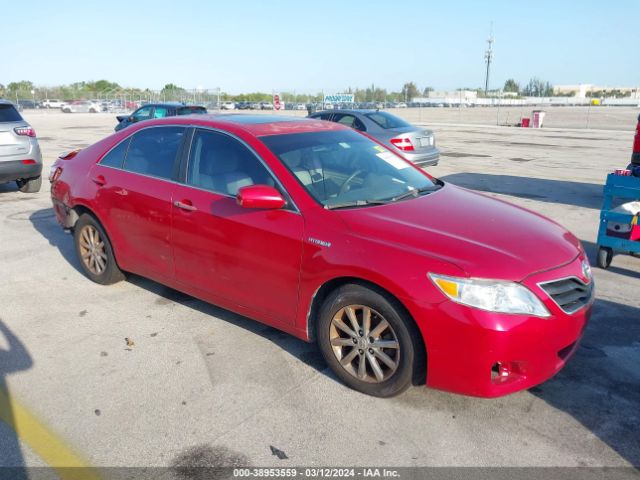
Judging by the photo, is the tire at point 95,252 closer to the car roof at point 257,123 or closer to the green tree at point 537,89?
the car roof at point 257,123

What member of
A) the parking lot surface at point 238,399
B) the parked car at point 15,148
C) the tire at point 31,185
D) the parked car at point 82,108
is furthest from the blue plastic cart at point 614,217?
the parked car at point 82,108

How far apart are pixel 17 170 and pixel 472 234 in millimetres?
8492

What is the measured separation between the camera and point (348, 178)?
4074mm

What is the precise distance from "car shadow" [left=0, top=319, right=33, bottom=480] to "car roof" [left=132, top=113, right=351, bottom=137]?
213 cm

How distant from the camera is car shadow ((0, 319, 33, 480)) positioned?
2801 millimetres

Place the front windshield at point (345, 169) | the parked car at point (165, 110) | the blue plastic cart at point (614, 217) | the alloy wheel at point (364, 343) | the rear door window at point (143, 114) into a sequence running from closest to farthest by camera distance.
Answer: the alloy wheel at point (364, 343)
the front windshield at point (345, 169)
the blue plastic cart at point (614, 217)
the parked car at point (165, 110)
the rear door window at point (143, 114)

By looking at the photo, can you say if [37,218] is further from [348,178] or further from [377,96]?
[377,96]

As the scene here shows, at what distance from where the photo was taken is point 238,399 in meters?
3.42

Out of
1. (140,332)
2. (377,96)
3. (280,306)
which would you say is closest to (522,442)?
(280,306)

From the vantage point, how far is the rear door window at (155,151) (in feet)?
14.8

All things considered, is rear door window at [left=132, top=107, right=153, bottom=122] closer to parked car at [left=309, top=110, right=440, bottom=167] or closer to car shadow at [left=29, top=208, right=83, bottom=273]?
parked car at [left=309, top=110, right=440, bottom=167]

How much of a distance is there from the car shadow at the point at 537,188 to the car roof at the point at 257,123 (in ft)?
20.7

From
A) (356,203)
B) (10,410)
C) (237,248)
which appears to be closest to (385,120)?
(356,203)

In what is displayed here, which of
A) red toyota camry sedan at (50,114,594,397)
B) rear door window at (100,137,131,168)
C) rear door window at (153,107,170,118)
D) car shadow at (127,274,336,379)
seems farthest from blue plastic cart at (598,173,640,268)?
rear door window at (153,107,170,118)
